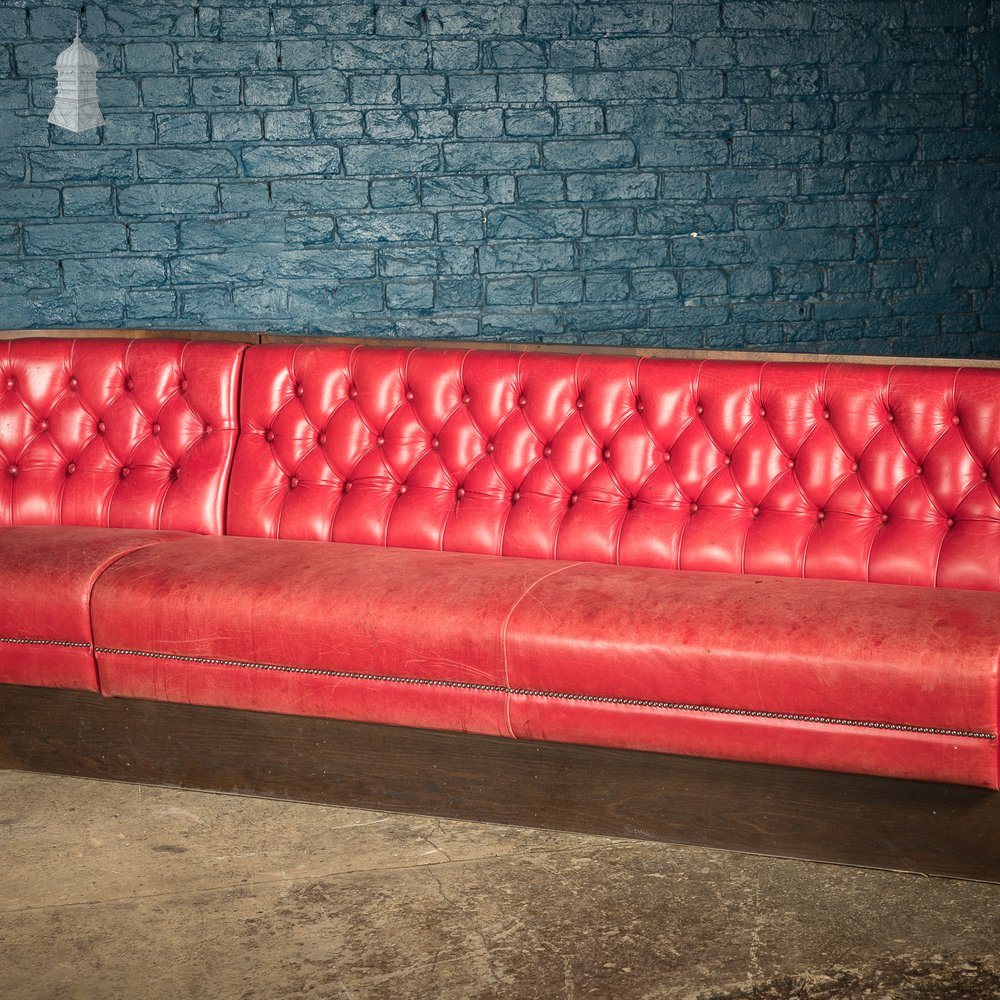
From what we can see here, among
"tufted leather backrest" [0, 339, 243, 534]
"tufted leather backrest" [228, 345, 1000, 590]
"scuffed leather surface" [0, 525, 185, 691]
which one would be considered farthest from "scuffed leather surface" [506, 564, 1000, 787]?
"tufted leather backrest" [0, 339, 243, 534]

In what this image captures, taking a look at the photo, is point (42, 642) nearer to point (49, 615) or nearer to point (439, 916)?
point (49, 615)

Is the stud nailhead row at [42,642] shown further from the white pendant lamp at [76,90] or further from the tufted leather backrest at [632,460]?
the white pendant lamp at [76,90]

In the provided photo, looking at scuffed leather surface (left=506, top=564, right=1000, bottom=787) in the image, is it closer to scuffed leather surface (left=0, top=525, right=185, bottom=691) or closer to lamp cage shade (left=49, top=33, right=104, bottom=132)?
scuffed leather surface (left=0, top=525, right=185, bottom=691)

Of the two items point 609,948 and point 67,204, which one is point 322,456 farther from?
point 67,204

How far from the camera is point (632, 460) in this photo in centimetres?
285

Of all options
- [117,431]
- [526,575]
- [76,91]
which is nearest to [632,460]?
[526,575]

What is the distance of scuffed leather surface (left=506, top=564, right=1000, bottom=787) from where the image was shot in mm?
2033

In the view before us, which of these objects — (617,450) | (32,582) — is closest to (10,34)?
(32,582)

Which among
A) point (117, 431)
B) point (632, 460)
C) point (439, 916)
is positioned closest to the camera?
point (439, 916)

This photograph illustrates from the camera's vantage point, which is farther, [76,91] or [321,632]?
[76,91]

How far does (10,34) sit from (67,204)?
58 cm

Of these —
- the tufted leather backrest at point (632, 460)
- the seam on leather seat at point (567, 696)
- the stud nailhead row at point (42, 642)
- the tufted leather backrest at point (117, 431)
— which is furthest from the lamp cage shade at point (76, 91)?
the seam on leather seat at point (567, 696)

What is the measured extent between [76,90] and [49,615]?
2.46 metres

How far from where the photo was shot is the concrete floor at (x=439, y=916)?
186 cm
